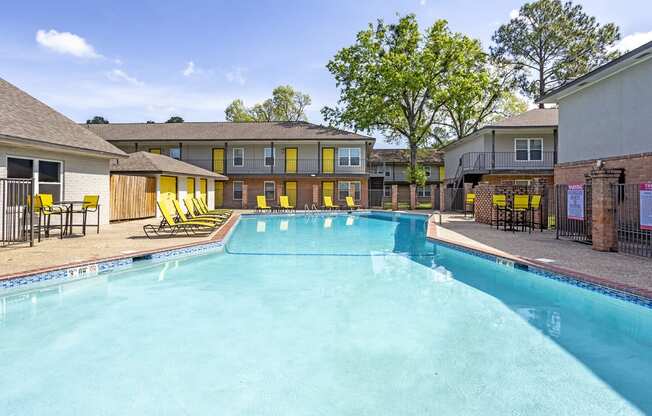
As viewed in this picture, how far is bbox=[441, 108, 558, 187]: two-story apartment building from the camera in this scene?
902 inches

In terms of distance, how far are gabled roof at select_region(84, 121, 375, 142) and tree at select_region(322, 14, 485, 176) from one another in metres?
4.36

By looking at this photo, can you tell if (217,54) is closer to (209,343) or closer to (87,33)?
(87,33)

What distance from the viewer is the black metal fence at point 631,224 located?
8461 mm

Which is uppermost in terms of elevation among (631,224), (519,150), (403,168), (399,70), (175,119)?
(175,119)

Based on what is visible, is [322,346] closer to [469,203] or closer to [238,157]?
[469,203]

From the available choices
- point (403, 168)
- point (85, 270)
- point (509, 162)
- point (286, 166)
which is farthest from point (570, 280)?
point (403, 168)

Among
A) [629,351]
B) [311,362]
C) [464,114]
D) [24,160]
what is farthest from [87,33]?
[464,114]

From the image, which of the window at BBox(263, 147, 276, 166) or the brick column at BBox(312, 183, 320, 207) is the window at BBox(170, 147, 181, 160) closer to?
the window at BBox(263, 147, 276, 166)

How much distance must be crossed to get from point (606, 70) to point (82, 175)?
54.9 ft

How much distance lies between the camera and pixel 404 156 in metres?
41.0

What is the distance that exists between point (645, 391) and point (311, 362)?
9.89 ft

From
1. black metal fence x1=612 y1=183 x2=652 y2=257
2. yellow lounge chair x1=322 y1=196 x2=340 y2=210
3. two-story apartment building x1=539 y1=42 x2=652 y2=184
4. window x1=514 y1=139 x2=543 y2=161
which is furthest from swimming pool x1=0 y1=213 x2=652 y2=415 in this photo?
window x1=514 y1=139 x2=543 y2=161

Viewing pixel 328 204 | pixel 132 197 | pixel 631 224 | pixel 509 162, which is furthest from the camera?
pixel 328 204

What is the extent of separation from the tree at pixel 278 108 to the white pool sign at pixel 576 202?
38781mm
